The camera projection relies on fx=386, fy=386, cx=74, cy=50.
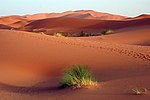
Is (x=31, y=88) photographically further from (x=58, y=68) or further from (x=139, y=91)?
(x=139, y=91)

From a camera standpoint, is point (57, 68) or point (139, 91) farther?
point (57, 68)

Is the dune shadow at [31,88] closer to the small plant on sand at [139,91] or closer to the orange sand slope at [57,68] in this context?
the orange sand slope at [57,68]

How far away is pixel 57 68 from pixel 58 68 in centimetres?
5

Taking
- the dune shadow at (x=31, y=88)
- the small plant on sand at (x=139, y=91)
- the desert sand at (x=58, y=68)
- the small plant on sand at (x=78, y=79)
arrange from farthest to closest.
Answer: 1. the dune shadow at (x=31, y=88)
2. the small plant on sand at (x=78, y=79)
3. the desert sand at (x=58, y=68)
4. the small plant on sand at (x=139, y=91)

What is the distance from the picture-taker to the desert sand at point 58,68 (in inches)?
335

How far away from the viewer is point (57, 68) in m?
13.0

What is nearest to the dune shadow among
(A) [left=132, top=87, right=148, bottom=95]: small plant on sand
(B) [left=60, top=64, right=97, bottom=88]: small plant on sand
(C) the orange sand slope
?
(C) the orange sand slope

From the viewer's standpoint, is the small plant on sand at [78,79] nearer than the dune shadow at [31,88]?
Yes

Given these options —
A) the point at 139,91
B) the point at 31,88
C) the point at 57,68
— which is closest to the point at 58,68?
the point at 57,68

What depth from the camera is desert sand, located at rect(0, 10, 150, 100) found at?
851 cm

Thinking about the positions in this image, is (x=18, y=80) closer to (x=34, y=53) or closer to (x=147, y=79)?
(x=34, y=53)

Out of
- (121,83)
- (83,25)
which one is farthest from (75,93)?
(83,25)

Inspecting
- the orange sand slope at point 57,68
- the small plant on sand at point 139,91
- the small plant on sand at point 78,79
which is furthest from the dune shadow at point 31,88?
the small plant on sand at point 139,91

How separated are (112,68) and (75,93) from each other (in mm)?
3523
